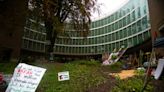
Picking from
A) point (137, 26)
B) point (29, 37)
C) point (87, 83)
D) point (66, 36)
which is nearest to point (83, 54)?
point (29, 37)

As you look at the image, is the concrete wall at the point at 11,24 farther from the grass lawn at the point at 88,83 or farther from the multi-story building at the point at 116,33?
the multi-story building at the point at 116,33

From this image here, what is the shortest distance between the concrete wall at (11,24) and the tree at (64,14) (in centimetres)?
222

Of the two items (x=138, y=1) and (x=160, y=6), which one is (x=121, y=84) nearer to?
(x=160, y=6)

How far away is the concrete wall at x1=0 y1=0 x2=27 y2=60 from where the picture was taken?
17906 millimetres

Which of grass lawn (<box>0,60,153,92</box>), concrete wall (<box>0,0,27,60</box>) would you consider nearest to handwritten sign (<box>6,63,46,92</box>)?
grass lawn (<box>0,60,153,92</box>)

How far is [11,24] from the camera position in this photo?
17984 mm

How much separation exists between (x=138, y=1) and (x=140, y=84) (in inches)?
1162

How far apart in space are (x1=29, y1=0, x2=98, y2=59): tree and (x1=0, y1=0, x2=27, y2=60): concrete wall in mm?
2222

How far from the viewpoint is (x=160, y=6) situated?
66.3 feet

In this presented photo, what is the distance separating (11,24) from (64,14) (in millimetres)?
3984

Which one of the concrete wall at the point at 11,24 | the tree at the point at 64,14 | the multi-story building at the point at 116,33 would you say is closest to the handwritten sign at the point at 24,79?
the tree at the point at 64,14

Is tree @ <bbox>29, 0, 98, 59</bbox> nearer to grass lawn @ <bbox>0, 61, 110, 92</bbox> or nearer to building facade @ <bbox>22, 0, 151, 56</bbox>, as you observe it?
grass lawn @ <bbox>0, 61, 110, 92</bbox>

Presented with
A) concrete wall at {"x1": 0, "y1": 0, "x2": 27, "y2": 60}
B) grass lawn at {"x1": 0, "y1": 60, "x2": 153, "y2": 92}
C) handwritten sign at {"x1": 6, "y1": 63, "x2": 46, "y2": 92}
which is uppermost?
concrete wall at {"x1": 0, "y1": 0, "x2": 27, "y2": 60}

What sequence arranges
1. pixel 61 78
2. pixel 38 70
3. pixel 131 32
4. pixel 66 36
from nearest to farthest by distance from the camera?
pixel 38 70
pixel 61 78
pixel 66 36
pixel 131 32
